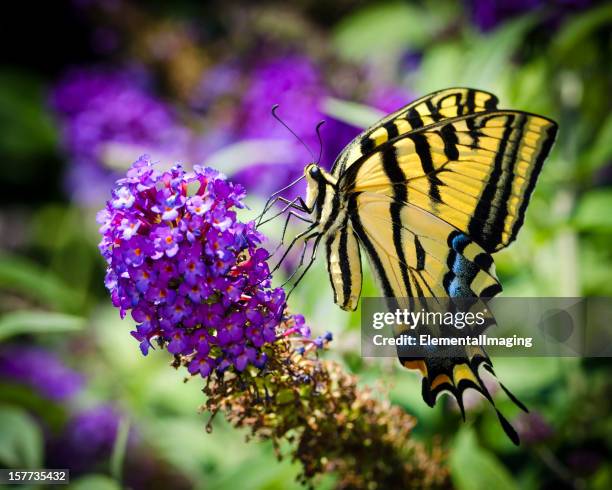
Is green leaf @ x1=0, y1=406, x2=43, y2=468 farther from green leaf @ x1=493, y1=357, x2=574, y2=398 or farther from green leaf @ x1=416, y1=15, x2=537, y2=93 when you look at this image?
green leaf @ x1=416, y1=15, x2=537, y2=93

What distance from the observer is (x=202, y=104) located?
4168 millimetres

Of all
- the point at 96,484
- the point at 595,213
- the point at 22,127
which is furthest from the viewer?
the point at 22,127

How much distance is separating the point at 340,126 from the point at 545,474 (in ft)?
5.76

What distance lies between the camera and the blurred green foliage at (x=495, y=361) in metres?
2.33

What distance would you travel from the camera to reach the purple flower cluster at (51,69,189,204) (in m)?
3.80

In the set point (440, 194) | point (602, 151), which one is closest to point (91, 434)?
point (440, 194)

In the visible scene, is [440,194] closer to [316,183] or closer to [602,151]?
[316,183]

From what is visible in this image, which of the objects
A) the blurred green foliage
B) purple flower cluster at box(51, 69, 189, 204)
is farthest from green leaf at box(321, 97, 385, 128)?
purple flower cluster at box(51, 69, 189, 204)

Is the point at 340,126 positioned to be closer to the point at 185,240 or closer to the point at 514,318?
the point at 514,318

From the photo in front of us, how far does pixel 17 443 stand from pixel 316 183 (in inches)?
60.2

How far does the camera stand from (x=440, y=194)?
6.48 ft

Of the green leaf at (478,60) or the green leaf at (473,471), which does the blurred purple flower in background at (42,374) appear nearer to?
the green leaf at (473,471)

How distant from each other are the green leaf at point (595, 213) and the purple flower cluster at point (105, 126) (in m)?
2.15

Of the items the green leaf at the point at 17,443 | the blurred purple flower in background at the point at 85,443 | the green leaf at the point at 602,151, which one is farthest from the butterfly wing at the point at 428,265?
the blurred purple flower in background at the point at 85,443
